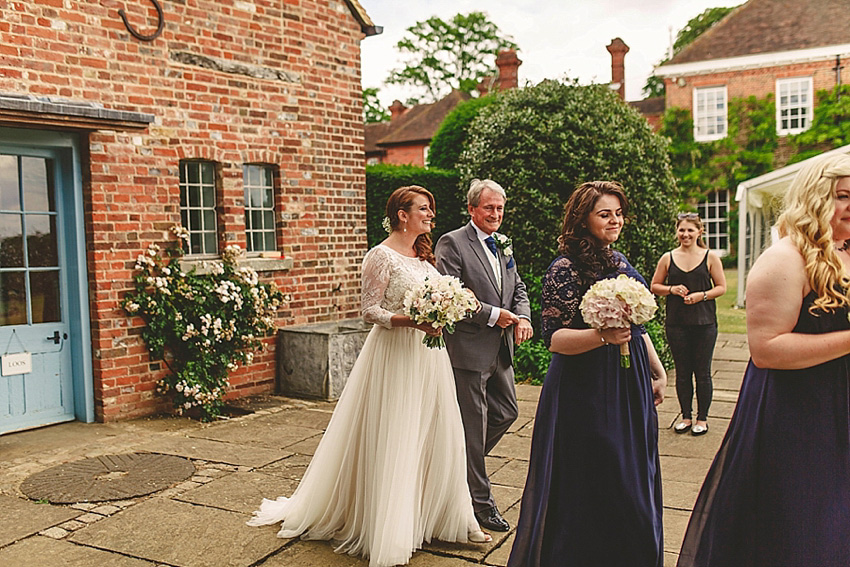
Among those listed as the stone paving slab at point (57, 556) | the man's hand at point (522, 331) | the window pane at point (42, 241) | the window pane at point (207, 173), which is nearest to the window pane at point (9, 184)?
the window pane at point (42, 241)

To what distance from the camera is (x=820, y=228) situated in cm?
264

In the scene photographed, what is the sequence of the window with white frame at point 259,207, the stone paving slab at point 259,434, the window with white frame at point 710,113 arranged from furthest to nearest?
the window with white frame at point 710,113
the window with white frame at point 259,207
the stone paving slab at point 259,434

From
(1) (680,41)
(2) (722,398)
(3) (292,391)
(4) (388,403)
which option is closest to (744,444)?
(4) (388,403)

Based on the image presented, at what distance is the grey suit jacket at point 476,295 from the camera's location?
180 inches

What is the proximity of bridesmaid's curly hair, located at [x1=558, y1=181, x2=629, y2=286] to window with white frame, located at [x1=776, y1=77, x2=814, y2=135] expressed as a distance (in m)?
24.8

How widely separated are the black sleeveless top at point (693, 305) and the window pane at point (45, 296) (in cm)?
562

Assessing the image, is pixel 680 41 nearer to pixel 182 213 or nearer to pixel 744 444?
pixel 182 213

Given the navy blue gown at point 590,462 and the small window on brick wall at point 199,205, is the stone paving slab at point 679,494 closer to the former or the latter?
the navy blue gown at point 590,462

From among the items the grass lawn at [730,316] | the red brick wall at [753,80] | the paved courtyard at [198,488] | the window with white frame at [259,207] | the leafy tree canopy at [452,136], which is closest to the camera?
the paved courtyard at [198,488]

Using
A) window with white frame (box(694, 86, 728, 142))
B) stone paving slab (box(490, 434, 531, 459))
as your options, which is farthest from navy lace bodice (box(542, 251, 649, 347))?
window with white frame (box(694, 86, 728, 142))

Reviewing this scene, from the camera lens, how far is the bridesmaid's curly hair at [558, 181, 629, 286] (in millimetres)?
3555

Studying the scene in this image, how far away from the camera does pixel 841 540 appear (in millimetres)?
2590

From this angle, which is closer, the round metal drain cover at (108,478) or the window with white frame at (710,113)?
the round metal drain cover at (108,478)

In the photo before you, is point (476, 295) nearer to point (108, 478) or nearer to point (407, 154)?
point (108, 478)
